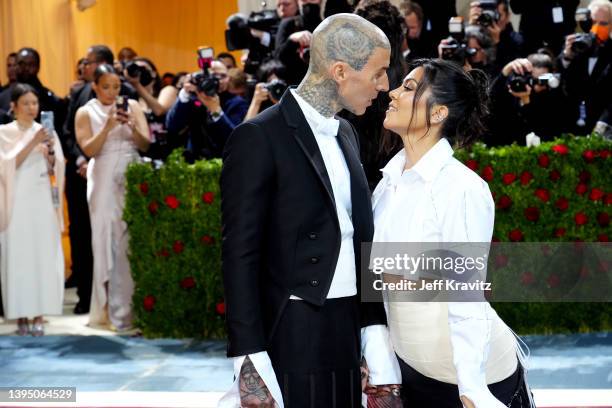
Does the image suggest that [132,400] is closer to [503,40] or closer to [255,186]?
[255,186]

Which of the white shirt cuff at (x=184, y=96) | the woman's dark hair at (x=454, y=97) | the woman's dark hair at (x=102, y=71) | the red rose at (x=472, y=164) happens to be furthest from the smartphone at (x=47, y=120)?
the woman's dark hair at (x=454, y=97)

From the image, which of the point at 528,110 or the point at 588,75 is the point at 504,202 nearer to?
the point at 528,110

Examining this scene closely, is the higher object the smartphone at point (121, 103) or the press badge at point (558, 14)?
the press badge at point (558, 14)

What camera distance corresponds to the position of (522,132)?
689 centimetres

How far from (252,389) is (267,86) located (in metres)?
4.20

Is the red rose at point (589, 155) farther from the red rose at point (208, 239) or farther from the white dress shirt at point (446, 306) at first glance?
the white dress shirt at point (446, 306)

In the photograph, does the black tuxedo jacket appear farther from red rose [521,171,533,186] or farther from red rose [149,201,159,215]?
red rose [149,201,159,215]

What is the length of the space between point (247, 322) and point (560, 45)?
595 centimetres

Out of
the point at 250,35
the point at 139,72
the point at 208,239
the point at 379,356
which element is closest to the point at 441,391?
the point at 379,356

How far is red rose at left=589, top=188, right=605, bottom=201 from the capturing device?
6.38 meters

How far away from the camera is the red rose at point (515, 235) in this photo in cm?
641

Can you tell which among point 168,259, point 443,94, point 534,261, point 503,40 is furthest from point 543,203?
point 443,94

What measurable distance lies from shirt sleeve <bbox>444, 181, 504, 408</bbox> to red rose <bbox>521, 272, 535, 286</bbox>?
3.82 m

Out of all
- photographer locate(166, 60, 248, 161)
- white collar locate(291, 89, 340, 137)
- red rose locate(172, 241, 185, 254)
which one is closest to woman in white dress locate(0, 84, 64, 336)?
photographer locate(166, 60, 248, 161)
